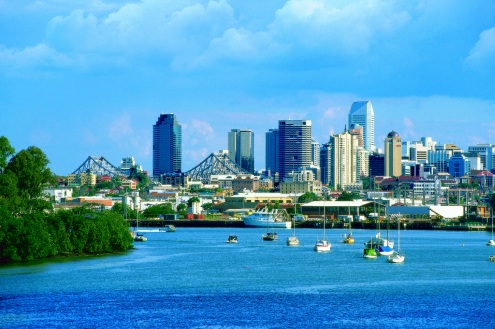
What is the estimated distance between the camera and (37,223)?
62.6m

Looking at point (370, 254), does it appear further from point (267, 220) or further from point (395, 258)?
point (267, 220)

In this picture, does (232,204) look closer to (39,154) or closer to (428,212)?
(428,212)

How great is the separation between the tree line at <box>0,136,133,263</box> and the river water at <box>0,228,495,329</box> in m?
1.28

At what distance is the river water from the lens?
40.2 metres

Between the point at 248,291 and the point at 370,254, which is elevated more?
the point at 370,254

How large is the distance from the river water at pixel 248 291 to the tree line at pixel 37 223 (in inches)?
50.4

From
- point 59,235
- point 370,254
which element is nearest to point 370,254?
point 370,254

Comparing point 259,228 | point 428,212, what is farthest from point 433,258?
point 428,212

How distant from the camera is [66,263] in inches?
2430

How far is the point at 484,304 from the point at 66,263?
25.2m

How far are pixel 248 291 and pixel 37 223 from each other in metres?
17.7

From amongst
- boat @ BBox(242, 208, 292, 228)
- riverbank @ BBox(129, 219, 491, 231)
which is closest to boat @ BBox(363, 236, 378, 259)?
riverbank @ BBox(129, 219, 491, 231)

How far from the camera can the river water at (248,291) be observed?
132 feet

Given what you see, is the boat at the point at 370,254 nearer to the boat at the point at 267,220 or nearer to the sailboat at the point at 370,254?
the sailboat at the point at 370,254
